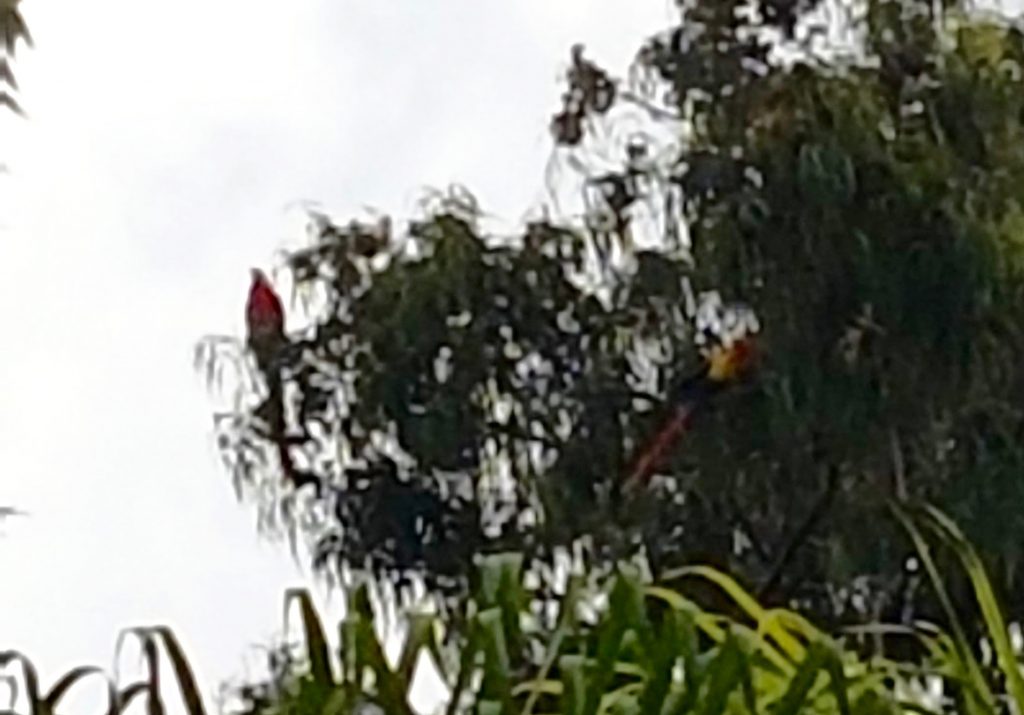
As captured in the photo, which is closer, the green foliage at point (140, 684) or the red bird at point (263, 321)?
the green foliage at point (140, 684)

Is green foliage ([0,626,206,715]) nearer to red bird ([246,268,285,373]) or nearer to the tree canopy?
the tree canopy

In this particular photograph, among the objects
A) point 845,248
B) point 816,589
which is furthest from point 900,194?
point 816,589

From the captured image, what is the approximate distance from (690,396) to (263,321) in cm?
98

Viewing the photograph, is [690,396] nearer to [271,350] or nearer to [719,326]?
[719,326]

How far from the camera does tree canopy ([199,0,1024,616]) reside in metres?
4.06

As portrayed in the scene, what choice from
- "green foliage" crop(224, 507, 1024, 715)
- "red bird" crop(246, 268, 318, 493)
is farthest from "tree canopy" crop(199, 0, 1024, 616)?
"green foliage" crop(224, 507, 1024, 715)

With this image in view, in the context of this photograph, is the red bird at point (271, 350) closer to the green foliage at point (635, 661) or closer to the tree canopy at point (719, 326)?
the tree canopy at point (719, 326)

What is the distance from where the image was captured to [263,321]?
4.91 metres

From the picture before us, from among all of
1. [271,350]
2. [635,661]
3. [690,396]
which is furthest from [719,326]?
[635,661]

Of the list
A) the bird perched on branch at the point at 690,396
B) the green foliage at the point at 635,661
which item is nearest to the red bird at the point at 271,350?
the bird perched on branch at the point at 690,396

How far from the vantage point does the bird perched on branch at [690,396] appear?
422cm

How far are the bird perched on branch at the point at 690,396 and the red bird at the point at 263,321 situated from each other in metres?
0.83

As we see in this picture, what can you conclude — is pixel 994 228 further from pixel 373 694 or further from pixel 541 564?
pixel 373 694

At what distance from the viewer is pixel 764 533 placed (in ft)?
13.6
